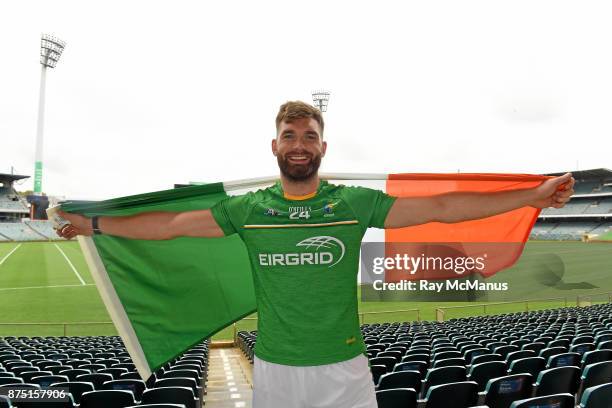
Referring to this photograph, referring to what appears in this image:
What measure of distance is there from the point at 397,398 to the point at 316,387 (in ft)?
6.57

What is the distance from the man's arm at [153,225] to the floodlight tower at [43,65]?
82863 millimetres

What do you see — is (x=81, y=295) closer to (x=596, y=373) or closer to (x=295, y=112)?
(x=596, y=373)

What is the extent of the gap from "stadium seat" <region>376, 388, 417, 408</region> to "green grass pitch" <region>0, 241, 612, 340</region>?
15.0 meters

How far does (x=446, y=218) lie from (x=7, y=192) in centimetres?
11608

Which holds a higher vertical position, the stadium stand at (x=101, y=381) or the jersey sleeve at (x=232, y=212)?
the jersey sleeve at (x=232, y=212)

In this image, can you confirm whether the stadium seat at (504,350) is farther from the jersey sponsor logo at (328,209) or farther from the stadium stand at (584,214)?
the stadium stand at (584,214)

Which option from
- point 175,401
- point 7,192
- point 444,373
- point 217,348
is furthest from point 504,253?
point 7,192

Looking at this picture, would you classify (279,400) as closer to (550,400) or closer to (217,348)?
(550,400)

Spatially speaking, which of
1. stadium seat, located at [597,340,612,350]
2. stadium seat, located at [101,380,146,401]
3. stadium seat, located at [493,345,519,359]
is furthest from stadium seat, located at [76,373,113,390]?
stadium seat, located at [597,340,612,350]

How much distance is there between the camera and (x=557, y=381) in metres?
4.72

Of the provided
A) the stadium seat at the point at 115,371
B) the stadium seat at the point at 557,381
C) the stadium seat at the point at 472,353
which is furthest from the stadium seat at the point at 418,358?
the stadium seat at the point at 115,371

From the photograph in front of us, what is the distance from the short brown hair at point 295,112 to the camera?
107 inches

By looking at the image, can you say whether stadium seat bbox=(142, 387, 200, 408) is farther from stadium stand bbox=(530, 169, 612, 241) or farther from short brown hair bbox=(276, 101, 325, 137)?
stadium stand bbox=(530, 169, 612, 241)

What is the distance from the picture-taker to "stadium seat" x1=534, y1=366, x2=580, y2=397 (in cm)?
461
